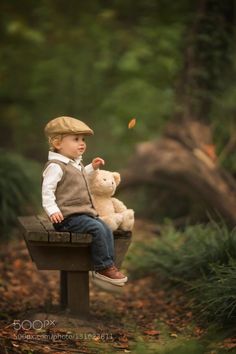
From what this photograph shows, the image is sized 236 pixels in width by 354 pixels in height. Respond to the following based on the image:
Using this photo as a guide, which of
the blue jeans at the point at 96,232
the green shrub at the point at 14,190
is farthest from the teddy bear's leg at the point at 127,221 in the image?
the green shrub at the point at 14,190

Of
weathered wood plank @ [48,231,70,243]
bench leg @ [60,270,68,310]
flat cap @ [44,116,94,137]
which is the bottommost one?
bench leg @ [60,270,68,310]

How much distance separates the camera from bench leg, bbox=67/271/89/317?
15.6 ft

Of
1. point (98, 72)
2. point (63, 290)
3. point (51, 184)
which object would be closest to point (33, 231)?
point (51, 184)

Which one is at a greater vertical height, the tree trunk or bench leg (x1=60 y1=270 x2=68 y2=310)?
the tree trunk

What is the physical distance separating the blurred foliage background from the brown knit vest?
3754 millimetres

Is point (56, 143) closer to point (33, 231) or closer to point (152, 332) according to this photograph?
point (33, 231)

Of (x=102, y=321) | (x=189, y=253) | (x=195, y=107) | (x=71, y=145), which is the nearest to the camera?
(x=71, y=145)

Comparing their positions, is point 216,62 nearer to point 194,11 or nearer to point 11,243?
point 194,11

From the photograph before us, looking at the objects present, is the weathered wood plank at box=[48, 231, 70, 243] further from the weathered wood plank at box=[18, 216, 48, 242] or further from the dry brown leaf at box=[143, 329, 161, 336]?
the dry brown leaf at box=[143, 329, 161, 336]

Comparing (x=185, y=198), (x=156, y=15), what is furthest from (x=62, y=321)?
(x=156, y=15)

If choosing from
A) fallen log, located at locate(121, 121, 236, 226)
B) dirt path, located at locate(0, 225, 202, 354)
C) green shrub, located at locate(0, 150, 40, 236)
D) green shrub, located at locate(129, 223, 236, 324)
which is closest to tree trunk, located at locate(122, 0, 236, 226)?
fallen log, located at locate(121, 121, 236, 226)

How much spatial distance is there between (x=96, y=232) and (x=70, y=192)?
0.35 m

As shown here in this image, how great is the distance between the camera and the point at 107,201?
4766 mm

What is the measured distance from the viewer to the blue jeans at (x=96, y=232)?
4406 mm
